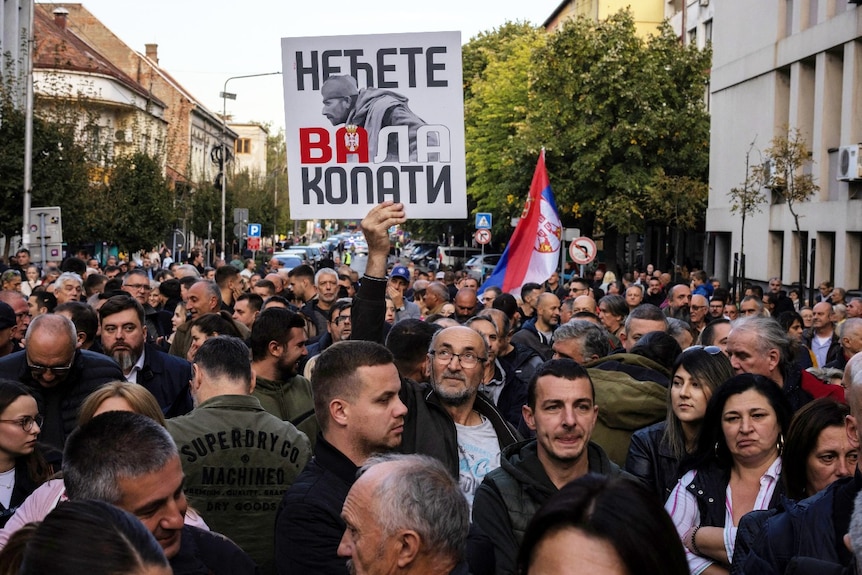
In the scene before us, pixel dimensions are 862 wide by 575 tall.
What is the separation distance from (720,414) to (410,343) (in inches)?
80.9

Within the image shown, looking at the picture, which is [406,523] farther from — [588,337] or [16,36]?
[16,36]

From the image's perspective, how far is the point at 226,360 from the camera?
5.58 metres

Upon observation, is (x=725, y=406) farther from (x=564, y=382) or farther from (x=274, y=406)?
(x=274, y=406)

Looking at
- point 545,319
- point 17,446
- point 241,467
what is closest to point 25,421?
point 17,446

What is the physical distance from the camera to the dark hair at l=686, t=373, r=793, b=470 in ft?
16.9

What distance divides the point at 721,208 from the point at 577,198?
8435mm

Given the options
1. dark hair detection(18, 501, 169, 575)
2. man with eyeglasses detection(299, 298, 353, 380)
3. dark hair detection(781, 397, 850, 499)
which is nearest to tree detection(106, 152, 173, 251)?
man with eyeglasses detection(299, 298, 353, 380)

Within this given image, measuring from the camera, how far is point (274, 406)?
265 inches

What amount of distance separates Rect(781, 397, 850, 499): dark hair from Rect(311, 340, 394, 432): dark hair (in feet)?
5.10

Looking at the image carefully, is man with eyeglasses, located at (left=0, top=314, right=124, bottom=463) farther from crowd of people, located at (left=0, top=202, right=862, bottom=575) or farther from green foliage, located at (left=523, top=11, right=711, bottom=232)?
green foliage, located at (left=523, top=11, right=711, bottom=232)

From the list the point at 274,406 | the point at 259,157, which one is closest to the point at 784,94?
the point at 274,406

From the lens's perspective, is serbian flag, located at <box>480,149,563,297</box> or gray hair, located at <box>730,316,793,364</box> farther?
serbian flag, located at <box>480,149,563,297</box>

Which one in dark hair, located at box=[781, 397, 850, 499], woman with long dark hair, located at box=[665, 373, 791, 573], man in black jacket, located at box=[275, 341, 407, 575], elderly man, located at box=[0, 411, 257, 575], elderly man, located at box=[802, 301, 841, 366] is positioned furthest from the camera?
elderly man, located at box=[802, 301, 841, 366]

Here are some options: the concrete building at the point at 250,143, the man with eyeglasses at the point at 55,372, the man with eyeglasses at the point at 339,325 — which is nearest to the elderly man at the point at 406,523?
the man with eyeglasses at the point at 55,372
